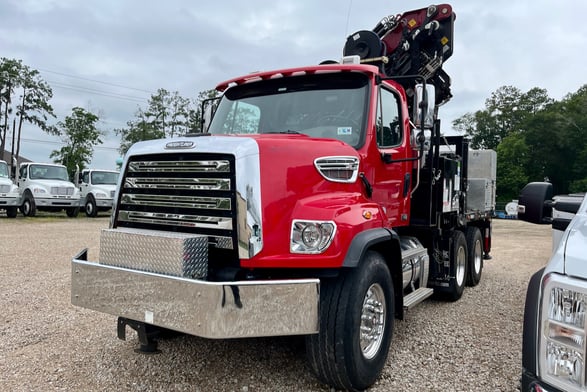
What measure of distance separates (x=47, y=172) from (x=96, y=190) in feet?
6.61

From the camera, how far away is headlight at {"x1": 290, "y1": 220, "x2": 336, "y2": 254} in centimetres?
303

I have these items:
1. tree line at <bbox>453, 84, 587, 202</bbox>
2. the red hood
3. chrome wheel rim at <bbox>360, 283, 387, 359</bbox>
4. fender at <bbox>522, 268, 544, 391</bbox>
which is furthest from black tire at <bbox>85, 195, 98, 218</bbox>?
tree line at <bbox>453, 84, 587, 202</bbox>

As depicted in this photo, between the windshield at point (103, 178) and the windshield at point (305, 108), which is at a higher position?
the windshield at point (305, 108)

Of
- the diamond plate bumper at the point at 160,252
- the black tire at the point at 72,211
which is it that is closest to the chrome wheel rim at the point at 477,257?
the diamond plate bumper at the point at 160,252

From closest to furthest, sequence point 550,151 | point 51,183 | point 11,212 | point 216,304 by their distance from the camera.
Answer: point 216,304 < point 11,212 < point 51,183 < point 550,151

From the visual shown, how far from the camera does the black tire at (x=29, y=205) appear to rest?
58.3ft

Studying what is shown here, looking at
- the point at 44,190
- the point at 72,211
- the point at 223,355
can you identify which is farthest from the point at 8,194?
the point at 223,355

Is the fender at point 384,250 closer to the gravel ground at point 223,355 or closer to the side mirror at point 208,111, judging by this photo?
the gravel ground at point 223,355

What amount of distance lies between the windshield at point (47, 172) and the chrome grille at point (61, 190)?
2.70ft

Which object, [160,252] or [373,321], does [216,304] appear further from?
[373,321]

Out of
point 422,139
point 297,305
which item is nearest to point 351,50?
point 422,139

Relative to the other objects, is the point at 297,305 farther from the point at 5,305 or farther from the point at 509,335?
the point at 5,305

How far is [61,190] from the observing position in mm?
18297

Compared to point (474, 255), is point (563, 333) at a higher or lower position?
higher
